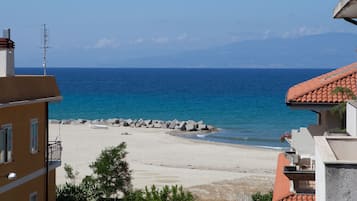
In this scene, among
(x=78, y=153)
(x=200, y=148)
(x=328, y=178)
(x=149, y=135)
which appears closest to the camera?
(x=328, y=178)

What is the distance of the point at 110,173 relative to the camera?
28625 mm

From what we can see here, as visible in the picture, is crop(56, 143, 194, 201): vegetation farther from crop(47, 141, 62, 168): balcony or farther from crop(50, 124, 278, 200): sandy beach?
crop(50, 124, 278, 200): sandy beach

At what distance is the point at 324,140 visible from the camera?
9.22 metres

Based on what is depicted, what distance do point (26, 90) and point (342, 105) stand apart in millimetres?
9899

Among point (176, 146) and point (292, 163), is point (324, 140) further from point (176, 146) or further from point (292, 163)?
point (176, 146)

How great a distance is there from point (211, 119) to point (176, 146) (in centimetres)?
4021

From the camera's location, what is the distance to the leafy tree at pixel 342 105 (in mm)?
15945

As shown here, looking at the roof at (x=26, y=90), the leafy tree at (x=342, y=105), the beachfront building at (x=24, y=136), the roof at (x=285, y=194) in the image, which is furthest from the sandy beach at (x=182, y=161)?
the leafy tree at (x=342, y=105)

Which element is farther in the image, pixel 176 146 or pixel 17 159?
pixel 176 146

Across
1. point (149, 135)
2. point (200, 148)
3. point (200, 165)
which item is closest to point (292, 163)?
point (200, 165)

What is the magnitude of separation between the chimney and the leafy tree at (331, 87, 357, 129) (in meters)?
9.71

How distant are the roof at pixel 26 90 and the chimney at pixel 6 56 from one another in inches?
19.6

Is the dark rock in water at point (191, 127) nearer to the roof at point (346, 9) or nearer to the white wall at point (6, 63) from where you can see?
the white wall at point (6, 63)

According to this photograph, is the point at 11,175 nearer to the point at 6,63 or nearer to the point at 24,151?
the point at 24,151
